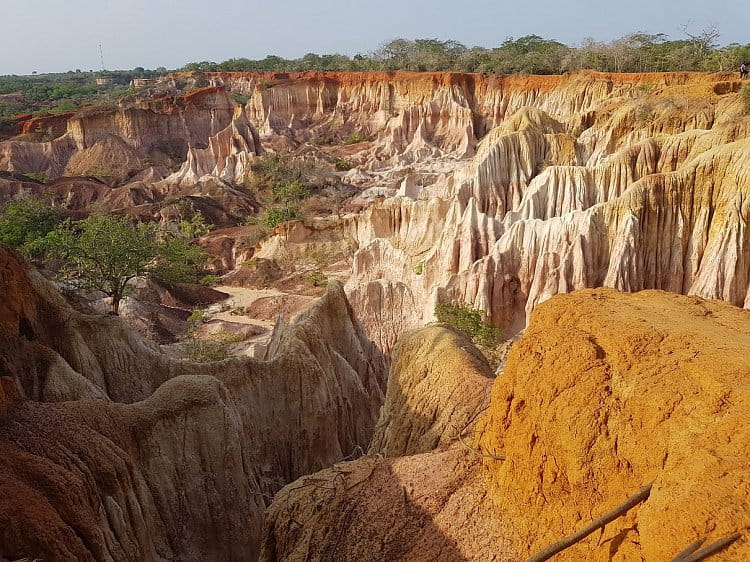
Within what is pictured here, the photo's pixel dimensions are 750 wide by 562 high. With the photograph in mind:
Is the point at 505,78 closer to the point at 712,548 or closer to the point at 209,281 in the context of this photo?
the point at 209,281

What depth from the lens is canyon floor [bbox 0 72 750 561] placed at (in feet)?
16.8

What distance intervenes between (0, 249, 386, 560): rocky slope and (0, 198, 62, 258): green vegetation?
56.9 ft

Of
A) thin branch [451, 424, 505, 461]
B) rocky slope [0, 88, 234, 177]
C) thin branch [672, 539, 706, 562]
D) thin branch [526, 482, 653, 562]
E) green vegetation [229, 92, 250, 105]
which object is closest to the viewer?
thin branch [672, 539, 706, 562]

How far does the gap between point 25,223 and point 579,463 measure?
30.5 meters

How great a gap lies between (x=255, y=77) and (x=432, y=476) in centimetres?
7122

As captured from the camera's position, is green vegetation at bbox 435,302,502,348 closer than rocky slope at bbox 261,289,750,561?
No

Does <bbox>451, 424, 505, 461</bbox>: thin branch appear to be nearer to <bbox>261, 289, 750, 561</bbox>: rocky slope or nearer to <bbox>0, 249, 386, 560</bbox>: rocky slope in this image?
<bbox>261, 289, 750, 561</bbox>: rocky slope

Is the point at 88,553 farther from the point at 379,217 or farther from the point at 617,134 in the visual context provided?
the point at 617,134

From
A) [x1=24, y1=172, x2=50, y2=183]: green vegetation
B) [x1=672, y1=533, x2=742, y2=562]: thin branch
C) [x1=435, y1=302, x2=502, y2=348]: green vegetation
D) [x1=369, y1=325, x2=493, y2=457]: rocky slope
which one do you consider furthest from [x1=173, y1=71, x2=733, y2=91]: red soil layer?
[x1=672, y1=533, x2=742, y2=562]: thin branch

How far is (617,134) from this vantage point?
98.0 feet

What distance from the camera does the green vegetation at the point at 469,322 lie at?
17.2 meters

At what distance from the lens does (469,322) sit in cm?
1733

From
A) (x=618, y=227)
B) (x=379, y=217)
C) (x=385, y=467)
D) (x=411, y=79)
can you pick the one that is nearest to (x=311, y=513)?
(x=385, y=467)

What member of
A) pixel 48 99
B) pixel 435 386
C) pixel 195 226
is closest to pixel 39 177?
pixel 195 226
